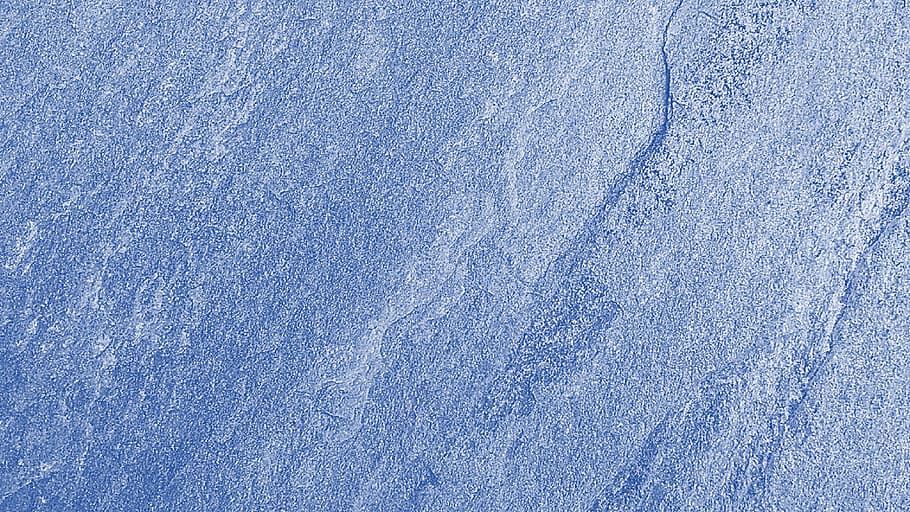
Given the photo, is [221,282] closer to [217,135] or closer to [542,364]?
[217,135]

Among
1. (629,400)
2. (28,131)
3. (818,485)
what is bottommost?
(818,485)

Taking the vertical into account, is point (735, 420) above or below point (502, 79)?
below

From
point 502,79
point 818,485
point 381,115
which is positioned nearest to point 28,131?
point 381,115

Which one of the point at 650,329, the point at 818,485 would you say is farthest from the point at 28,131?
the point at 818,485

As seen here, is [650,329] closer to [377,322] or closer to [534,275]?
[534,275]

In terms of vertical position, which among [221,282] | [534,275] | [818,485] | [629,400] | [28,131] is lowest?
[818,485]

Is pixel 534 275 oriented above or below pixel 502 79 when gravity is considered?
below

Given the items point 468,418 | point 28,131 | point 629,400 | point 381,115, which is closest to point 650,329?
point 629,400
